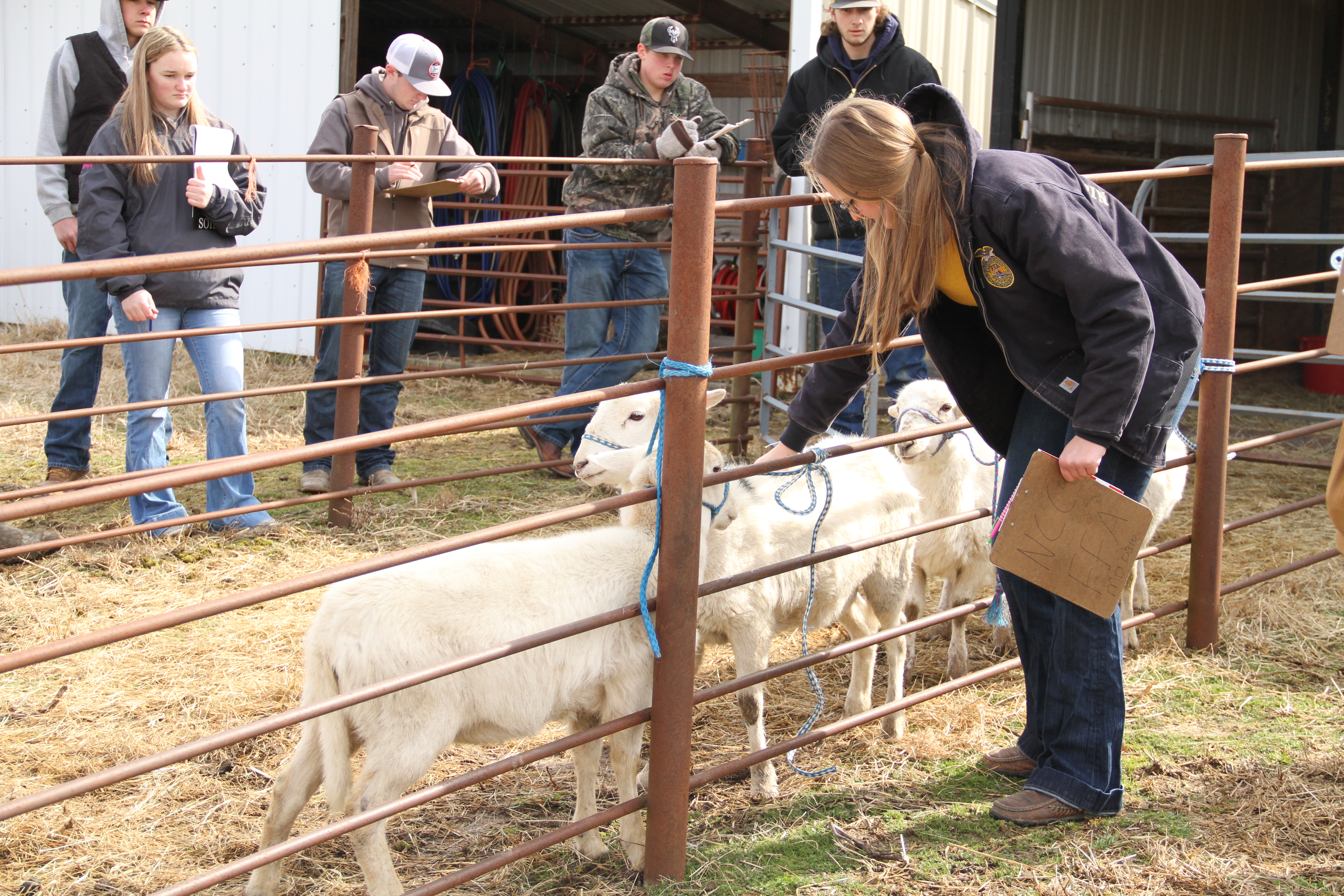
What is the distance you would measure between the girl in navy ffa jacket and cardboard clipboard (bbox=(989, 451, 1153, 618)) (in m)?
0.07

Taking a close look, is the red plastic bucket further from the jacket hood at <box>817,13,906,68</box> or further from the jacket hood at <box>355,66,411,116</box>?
the jacket hood at <box>355,66,411,116</box>

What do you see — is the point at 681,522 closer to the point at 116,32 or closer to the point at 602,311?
the point at 602,311

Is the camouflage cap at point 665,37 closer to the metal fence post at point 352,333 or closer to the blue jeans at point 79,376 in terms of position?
the metal fence post at point 352,333

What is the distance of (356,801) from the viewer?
2.24m

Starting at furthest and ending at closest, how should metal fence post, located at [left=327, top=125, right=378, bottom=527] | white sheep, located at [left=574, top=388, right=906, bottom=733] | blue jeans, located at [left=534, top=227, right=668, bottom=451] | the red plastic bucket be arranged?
the red plastic bucket < blue jeans, located at [left=534, top=227, right=668, bottom=451] < metal fence post, located at [left=327, top=125, right=378, bottom=527] < white sheep, located at [left=574, top=388, right=906, bottom=733]

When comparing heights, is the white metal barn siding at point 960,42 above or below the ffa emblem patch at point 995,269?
above

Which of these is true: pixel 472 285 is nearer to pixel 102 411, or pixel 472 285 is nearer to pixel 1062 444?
pixel 102 411

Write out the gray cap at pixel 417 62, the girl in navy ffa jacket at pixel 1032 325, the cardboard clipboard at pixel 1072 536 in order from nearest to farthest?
the girl in navy ffa jacket at pixel 1032 325 → the cardboard clipboard at pixel 1072 536 → the gray cap at pixel 417 62

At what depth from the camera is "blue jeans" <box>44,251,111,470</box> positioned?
493 centimetres

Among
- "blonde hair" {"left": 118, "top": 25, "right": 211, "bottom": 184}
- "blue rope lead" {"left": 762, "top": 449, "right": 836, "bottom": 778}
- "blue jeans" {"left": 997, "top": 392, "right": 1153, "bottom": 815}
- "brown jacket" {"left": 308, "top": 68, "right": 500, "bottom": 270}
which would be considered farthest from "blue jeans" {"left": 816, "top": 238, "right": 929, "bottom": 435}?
"blonde hair" {"left": 118, "top": 25, "right": 211, "bottom": 184}

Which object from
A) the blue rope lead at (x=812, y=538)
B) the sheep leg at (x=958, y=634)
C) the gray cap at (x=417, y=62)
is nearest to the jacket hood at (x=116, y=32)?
the gray cap at (x=417, y=62)

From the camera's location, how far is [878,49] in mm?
5191

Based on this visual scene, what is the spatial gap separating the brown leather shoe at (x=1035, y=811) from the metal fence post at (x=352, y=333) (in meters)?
3.03

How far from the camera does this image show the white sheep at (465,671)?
7.46ft
